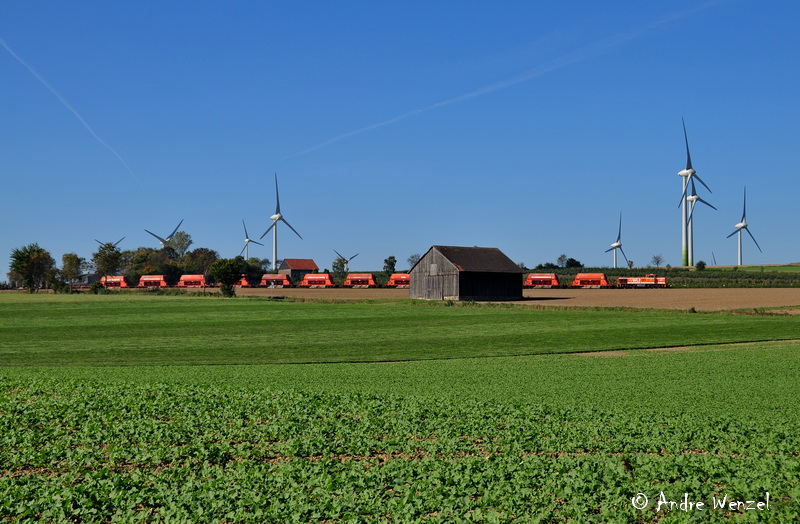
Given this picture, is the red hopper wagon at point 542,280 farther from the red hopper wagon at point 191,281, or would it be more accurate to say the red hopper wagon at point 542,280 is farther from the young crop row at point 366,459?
the young crop row at point 366,459

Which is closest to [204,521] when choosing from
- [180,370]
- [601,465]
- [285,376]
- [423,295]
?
[601,465]

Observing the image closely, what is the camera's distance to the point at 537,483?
1190 centimetres

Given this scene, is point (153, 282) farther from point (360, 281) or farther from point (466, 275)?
point (466, 275)

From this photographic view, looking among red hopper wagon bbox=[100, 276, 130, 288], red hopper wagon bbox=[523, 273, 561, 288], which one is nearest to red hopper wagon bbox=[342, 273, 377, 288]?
red hopper wagon bbox=[523, 273, 561, 288]

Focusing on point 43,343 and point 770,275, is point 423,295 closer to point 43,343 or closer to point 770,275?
point 43,343

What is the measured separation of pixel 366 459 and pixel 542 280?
4797 inches

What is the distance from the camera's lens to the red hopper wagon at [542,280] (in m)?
132

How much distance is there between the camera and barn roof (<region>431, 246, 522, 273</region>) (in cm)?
8825

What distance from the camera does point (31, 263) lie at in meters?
147

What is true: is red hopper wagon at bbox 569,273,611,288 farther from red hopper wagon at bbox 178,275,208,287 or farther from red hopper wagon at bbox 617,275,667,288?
red hopper wagon at bbox 178,275,208,287

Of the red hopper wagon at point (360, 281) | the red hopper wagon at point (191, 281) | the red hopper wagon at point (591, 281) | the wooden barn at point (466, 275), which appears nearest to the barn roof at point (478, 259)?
the wooden barn at point (466, 275)

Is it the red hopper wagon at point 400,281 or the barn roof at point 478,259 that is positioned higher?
the barn roof at point 478,259

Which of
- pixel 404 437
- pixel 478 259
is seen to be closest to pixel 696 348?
pixel 404 437

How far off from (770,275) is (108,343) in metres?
137
